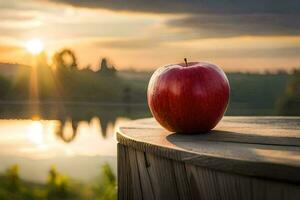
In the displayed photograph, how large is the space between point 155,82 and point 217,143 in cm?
44

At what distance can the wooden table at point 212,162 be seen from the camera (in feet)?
5.04

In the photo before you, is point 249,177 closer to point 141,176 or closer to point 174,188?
point 174,188

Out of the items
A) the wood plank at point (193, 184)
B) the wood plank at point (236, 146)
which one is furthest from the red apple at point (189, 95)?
the wood plank at point (193, 184)

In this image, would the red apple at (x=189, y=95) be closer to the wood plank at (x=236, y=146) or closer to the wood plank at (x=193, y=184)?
the wood plank at (x=236, y=146)

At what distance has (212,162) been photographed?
1.65 metres

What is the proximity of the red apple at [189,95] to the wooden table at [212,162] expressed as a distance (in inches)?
2.7

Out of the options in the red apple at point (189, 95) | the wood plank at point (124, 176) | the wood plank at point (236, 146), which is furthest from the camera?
the wood plank at point (124, 176)

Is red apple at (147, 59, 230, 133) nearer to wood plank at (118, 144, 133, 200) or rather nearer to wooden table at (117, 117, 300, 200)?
wooden table at (117, 117, 300, 200)

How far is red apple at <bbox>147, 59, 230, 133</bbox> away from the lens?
2.14 meters

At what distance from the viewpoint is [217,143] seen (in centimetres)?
195

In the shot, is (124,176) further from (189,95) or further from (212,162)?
(212,162)

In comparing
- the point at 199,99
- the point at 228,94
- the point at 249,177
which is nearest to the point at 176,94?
the point at 199,99

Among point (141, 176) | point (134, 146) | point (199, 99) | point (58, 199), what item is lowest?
point (58, 199)

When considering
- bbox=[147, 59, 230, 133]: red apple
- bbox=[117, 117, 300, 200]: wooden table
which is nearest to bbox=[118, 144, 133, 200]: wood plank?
bbox=[117, 117, 300, 200]: wooden table
